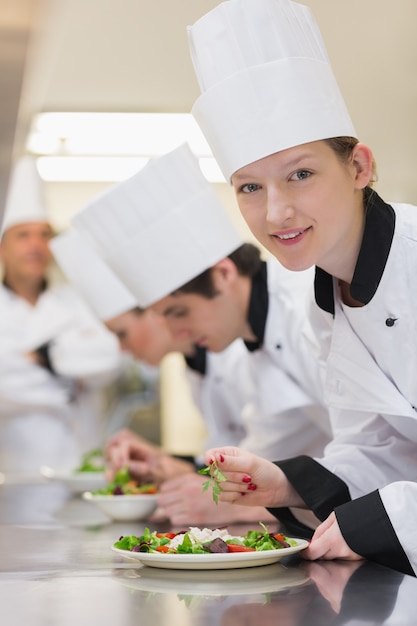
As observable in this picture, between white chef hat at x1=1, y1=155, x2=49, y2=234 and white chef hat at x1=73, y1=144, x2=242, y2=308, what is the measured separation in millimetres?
2170

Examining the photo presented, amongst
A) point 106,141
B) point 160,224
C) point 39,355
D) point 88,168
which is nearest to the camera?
point 160,224

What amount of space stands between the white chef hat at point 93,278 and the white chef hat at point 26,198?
1224mm

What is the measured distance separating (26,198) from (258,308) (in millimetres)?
2383

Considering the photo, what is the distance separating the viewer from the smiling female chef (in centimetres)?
146

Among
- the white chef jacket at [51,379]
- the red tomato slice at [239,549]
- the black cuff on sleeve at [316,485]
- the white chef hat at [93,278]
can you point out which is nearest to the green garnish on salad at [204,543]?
the red tomato slice at [239,549]

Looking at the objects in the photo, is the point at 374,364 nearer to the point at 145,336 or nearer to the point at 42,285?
the point at 145,336

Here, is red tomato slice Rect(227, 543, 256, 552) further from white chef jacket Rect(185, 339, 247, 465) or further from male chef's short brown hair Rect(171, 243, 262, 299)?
white chef jacket Rect(185, 339, 247, 465)

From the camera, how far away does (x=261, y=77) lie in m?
1.54

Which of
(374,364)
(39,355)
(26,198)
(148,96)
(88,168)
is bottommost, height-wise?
(374,364)

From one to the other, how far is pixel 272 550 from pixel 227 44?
84cm

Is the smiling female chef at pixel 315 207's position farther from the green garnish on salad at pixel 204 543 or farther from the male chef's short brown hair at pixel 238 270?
the male chef's short brown hair at pixel 238 270

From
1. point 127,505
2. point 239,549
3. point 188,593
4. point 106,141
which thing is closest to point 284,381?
point 127,505

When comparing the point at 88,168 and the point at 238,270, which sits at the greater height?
the point at 88,168

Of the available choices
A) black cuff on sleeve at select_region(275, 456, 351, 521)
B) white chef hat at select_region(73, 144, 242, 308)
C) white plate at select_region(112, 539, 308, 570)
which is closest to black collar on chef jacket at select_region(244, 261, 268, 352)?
white chef hat at select_region(73, 144, 242, 308)
